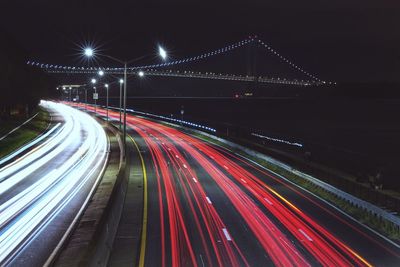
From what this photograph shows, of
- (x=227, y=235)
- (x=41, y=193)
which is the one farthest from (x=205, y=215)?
(x=41, y=193)

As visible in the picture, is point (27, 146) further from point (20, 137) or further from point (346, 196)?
point (346, 196)

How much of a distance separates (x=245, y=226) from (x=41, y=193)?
40.7 feet

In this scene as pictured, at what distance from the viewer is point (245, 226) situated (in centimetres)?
2117

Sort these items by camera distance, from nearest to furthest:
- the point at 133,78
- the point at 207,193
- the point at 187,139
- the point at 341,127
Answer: the point at 207,193 → the point at 187,139 → the point at 341,127 → the point at 133,78

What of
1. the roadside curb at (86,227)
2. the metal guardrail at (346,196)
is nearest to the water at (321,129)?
the metal guardrail at (346,196)

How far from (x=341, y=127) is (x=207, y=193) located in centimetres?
10243

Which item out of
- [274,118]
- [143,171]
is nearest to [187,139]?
[143,171]

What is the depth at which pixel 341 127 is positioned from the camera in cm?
12481

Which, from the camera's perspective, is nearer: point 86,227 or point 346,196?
point 86,227

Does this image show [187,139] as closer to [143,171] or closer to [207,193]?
[143,171]

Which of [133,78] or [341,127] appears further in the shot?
[133,78]

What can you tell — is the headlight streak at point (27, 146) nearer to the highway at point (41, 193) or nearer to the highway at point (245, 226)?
the highway at point (41, 193)

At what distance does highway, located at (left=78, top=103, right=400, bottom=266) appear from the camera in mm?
17016

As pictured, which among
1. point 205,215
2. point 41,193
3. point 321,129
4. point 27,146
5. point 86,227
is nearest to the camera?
point 86,227
